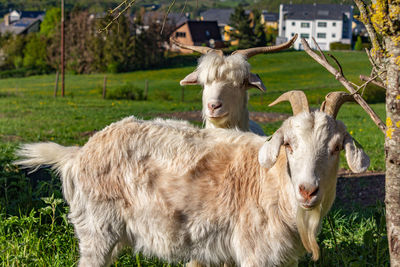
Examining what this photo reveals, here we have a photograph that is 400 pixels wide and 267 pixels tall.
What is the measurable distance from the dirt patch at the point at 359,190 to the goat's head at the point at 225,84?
3.00 metres

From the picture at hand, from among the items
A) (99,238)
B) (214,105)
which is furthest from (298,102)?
(99,238)

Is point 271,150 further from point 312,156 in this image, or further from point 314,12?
point 314,12

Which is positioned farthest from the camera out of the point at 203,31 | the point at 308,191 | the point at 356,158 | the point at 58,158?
the point at 203,31

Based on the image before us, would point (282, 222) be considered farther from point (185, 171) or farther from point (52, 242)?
point (52, 242)

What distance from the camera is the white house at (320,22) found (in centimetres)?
9512

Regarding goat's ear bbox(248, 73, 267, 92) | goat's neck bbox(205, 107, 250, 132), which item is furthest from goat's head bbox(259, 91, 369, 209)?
goat's ear bbox(248, 73, 267, 92)

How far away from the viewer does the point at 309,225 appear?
3.71 m

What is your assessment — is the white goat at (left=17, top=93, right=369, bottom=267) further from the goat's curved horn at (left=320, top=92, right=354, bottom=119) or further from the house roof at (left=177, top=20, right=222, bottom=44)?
the house roof at (left=177, top=20, right=222, bottom=44)

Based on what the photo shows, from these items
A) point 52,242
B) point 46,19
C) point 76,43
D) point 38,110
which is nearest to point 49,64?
point 76,43

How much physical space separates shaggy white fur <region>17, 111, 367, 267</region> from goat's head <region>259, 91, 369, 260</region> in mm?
71

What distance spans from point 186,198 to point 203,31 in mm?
72456

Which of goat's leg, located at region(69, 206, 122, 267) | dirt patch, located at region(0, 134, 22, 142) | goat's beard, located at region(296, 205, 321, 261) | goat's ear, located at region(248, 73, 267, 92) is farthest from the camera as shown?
dirt patch, located at region(0, 134, 22, 142)

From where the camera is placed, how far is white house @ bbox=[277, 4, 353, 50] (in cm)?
9512

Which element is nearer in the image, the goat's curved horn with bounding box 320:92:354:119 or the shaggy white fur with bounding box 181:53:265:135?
the goat's curved horn with bounding box 320:92:354:119
